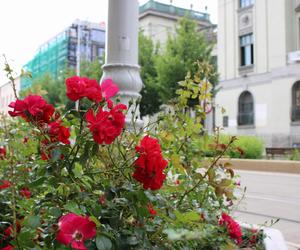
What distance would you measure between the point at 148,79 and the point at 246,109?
730 cm

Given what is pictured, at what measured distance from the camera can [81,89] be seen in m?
1.63

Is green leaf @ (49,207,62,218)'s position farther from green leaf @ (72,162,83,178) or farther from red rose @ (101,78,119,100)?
red rose @ (101,78,119,100)

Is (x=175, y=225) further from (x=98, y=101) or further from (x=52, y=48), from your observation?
(x=52, y=48)

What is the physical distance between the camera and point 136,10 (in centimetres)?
362

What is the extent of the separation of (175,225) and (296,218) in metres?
5.01

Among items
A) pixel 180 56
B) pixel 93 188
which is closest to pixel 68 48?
pixel 180 56

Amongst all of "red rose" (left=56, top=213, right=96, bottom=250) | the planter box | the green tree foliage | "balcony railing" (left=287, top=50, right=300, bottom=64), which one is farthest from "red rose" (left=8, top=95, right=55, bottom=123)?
"balcony railing" (left=287, top=50, right=300, bottom=64)

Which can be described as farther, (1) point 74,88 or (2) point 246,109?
(2) point 246,109

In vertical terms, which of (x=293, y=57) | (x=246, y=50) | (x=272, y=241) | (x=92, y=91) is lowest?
(x=272, y=241)

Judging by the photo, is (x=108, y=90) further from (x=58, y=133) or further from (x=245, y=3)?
(x=245, y=3)

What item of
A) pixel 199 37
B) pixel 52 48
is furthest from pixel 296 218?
pixel 52 48

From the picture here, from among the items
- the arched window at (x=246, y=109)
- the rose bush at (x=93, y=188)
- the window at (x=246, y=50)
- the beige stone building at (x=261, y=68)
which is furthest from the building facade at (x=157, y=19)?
the rose bush at (x=93, y=188)

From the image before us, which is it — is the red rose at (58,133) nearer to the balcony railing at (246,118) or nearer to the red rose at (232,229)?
the red rose at (232,229)

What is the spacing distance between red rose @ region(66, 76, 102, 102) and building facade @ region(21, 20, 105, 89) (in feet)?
163
